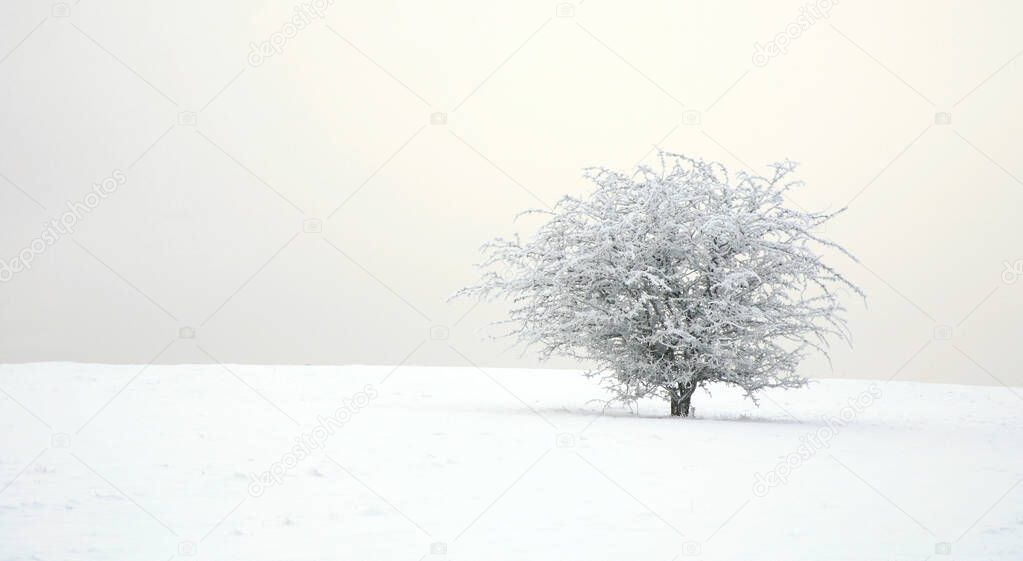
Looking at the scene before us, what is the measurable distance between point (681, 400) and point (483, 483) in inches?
319

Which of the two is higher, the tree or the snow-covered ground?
the tree

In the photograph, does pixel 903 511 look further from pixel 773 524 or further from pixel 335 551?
pixel 335 551

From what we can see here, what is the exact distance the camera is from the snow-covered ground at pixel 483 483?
729cm

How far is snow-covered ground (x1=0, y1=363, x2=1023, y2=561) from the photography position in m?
7.29

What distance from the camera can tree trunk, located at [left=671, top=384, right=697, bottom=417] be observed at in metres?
16.9

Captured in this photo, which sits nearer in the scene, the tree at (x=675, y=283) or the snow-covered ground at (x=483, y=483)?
the snow-covered ground at (x=483, y=483)

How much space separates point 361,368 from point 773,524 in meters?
23.1

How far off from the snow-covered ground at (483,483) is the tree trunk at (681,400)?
0.75m

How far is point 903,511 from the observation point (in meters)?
8.73

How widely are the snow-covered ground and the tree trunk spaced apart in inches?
29.7

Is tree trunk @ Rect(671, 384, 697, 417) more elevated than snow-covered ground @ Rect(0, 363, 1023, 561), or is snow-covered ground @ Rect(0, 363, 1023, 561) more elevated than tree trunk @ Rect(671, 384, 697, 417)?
tree trunk @ Rect(671, 384, 697, 417)

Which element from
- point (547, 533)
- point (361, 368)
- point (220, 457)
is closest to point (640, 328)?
point (220, 457)

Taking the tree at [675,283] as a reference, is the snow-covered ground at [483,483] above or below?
below

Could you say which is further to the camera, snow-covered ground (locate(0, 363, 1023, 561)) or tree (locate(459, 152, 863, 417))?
tree (locate(459, 152, 863, 417))
